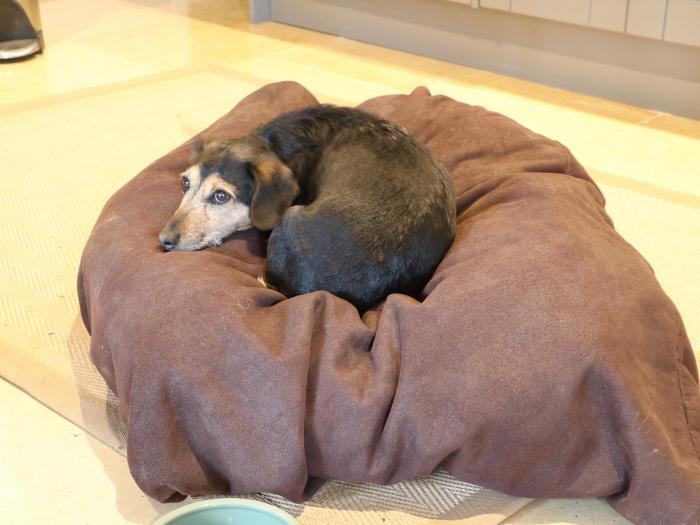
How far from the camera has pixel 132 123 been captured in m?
3.84

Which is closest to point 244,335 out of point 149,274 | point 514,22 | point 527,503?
point 149,274

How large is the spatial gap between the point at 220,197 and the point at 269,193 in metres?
0.13

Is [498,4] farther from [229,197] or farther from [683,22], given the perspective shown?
[229,197]

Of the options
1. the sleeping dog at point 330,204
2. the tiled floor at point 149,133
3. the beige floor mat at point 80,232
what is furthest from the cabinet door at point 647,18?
the sleeping dog at point 330,204

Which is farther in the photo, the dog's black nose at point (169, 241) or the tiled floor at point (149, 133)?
the dog's black nose at point (169, 241)

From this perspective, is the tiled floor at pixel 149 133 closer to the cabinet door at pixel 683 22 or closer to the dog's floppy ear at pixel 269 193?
the cabinet door at pixel 683 22

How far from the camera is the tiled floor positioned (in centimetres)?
196

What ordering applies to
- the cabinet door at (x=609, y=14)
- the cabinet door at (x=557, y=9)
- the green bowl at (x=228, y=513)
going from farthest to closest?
the cabinet door at (x=557, y=9) < the cabinet door at (x=609, y=14) < the green bowl at (x=228, y=513)

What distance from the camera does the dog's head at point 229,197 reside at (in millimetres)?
2229

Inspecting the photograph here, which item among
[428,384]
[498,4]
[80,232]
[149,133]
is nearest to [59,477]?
[428,384]

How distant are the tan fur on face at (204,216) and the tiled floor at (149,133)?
420 mm

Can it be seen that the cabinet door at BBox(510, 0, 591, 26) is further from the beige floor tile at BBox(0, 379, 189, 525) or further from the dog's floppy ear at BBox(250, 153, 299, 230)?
the beige floor tile at BBox(0, 379, 189, 525)

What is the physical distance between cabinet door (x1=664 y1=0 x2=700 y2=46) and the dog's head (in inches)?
86.1

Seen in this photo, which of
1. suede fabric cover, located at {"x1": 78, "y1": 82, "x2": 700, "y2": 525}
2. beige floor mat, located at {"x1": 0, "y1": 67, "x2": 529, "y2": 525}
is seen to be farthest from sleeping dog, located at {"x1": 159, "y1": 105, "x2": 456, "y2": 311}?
beige floor mat, located at {"x1": 0, "y1": 67, "x2": 529, "y2": 525}
